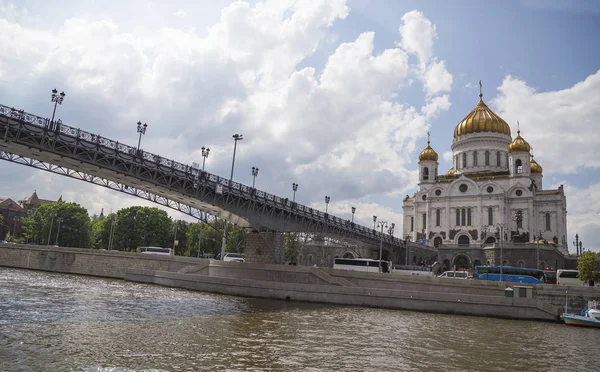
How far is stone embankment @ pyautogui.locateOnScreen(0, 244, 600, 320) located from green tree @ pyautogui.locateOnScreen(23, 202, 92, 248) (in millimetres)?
41282

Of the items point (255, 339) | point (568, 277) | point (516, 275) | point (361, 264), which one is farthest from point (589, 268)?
point (255, 339)

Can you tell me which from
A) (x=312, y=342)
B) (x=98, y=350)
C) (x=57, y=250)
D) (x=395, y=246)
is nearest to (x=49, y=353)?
(x=98, y=350)

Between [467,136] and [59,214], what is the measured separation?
82742 mm

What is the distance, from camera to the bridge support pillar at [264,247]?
48.8 meters

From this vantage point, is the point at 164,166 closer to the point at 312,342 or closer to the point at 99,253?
the point at 99,253

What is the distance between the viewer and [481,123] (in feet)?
290

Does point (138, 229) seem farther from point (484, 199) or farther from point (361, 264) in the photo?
point (484, 199)

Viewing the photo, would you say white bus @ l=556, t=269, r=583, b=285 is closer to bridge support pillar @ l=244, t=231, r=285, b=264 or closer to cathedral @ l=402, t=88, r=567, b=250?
cathedral @ l=402, t=88, r=567, b=250

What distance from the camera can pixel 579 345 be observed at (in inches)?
869

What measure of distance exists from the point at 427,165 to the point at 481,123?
1314cm

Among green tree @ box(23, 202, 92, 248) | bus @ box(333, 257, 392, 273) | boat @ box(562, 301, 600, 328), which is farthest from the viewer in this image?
green tree @ box(23, 202, 92, 248)

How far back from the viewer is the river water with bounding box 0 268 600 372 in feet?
46.8

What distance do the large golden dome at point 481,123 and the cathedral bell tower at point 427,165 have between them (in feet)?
22.5

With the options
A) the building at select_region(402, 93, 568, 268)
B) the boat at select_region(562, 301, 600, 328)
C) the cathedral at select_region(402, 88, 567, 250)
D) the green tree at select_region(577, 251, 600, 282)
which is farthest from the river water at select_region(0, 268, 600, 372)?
the cathedral at select_region(402, 88, 567, 250)
